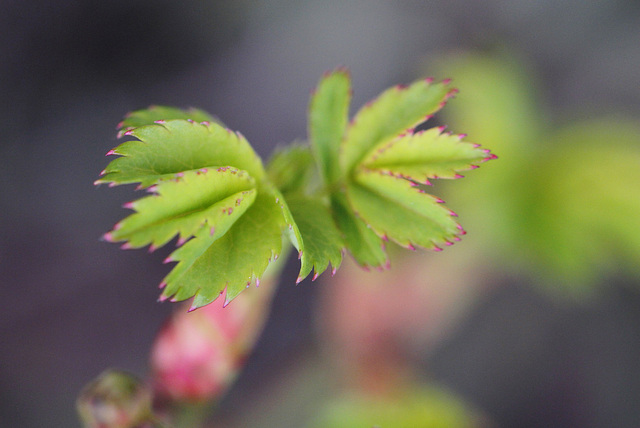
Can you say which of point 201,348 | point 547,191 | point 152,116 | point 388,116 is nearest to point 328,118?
point 388,116

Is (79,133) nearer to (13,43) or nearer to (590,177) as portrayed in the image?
(13,43)

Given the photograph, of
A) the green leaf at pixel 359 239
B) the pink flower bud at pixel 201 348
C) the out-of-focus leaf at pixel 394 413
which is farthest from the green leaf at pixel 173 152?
the out-of-focus leaf at pixel 394 413

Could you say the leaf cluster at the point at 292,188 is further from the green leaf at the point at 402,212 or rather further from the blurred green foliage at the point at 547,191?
the blurred green foliage at the point at 547,191

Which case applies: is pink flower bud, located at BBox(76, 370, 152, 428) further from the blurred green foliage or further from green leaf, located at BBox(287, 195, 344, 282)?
the blurred green foliage

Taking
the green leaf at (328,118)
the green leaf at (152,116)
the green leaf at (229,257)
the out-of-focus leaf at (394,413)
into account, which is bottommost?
the out-of-focus leaf at (394,413)

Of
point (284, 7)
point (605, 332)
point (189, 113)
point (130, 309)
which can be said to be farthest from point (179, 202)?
point (605, 332)

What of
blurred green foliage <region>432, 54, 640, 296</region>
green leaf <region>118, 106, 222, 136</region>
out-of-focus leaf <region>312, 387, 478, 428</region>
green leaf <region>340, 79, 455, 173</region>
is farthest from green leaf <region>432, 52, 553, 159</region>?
green leaf <region>118, 106, 222, 136</region>

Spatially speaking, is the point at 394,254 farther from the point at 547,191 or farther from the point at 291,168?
the point at 291,168
